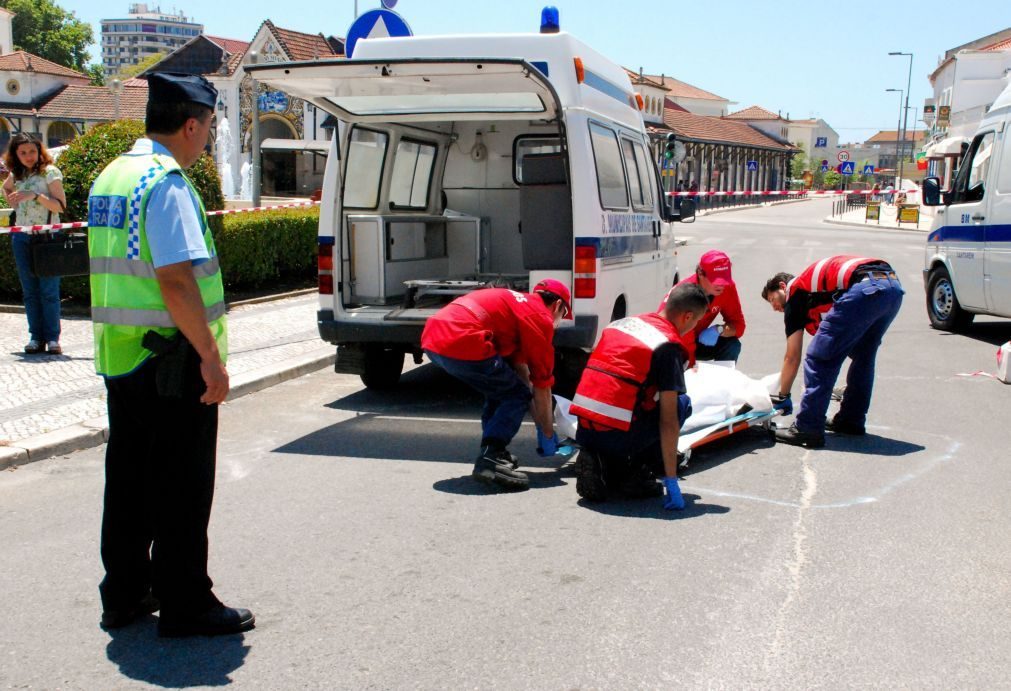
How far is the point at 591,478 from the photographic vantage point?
527 centimetres

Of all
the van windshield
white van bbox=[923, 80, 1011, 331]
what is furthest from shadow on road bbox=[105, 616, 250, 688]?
white van bbox=[923, 80, 1011, 331]

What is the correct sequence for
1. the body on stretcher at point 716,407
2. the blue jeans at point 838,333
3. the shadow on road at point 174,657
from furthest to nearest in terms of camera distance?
the blue jeans at point 838,333
the body on stretcher at point 716,407
the shadow on road at point 174,657

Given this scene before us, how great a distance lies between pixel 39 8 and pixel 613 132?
95.1 metres

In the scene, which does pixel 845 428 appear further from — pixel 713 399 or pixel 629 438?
pixel 629 438

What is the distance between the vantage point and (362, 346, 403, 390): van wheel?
317 inches

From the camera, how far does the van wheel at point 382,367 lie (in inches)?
317

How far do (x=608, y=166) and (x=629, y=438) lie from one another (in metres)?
3.20

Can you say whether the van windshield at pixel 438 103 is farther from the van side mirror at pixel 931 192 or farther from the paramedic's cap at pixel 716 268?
the van side mirror at pixel 931 192

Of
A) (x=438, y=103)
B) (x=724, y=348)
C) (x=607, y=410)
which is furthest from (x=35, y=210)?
(x=607, y=410)

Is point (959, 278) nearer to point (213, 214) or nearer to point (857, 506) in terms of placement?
point (857, 506)

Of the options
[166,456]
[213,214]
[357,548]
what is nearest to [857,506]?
[357,548]

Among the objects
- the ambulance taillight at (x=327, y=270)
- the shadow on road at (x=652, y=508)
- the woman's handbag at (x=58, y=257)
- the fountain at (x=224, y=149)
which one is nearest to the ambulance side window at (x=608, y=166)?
the ambulance taillight at (x=327, y=270)

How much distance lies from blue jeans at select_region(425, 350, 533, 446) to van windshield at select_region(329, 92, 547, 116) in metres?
2.64

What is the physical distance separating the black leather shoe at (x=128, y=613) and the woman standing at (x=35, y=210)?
220 inches
